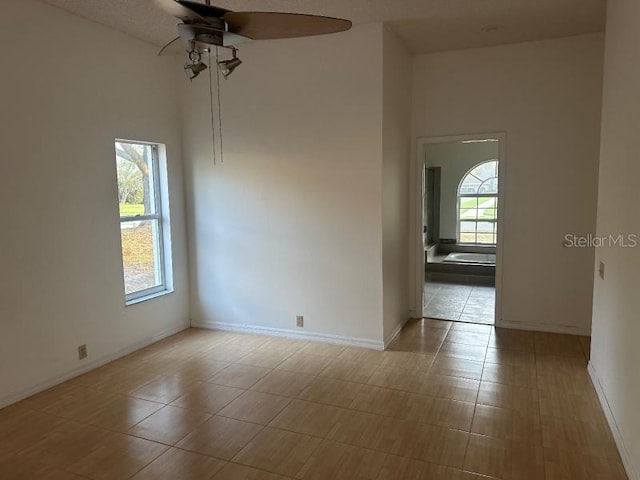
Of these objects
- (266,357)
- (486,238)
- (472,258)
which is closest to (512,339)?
(266,357)

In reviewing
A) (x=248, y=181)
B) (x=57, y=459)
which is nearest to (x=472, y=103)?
(x=248, y=181)

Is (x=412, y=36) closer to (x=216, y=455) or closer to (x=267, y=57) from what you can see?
(x=267, y=57)

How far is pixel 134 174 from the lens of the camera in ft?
14.3

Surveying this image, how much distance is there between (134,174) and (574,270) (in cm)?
439

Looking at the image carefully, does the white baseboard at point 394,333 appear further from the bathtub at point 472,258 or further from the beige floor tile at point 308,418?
the bathtub at point 472,258

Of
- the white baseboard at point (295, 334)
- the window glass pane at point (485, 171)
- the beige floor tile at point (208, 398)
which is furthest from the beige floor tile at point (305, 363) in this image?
the window glass pane at point (485, 171)

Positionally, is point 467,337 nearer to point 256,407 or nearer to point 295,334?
point 295,334

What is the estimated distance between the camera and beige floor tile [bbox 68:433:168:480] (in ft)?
8.00

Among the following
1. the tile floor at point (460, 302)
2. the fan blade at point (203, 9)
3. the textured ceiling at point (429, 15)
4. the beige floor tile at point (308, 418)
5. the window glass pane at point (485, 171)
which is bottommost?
the beige floor tile at point (308, 418)

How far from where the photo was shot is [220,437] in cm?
277

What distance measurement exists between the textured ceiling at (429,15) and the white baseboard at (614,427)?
9.29 ft

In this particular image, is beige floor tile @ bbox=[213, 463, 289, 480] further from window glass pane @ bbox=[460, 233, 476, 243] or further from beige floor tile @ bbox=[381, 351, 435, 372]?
window glass pane @ bbox=[460, 233, 476, 243]

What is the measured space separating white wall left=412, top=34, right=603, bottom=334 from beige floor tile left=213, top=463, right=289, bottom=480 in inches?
130

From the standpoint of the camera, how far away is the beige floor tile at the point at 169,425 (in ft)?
9.19
